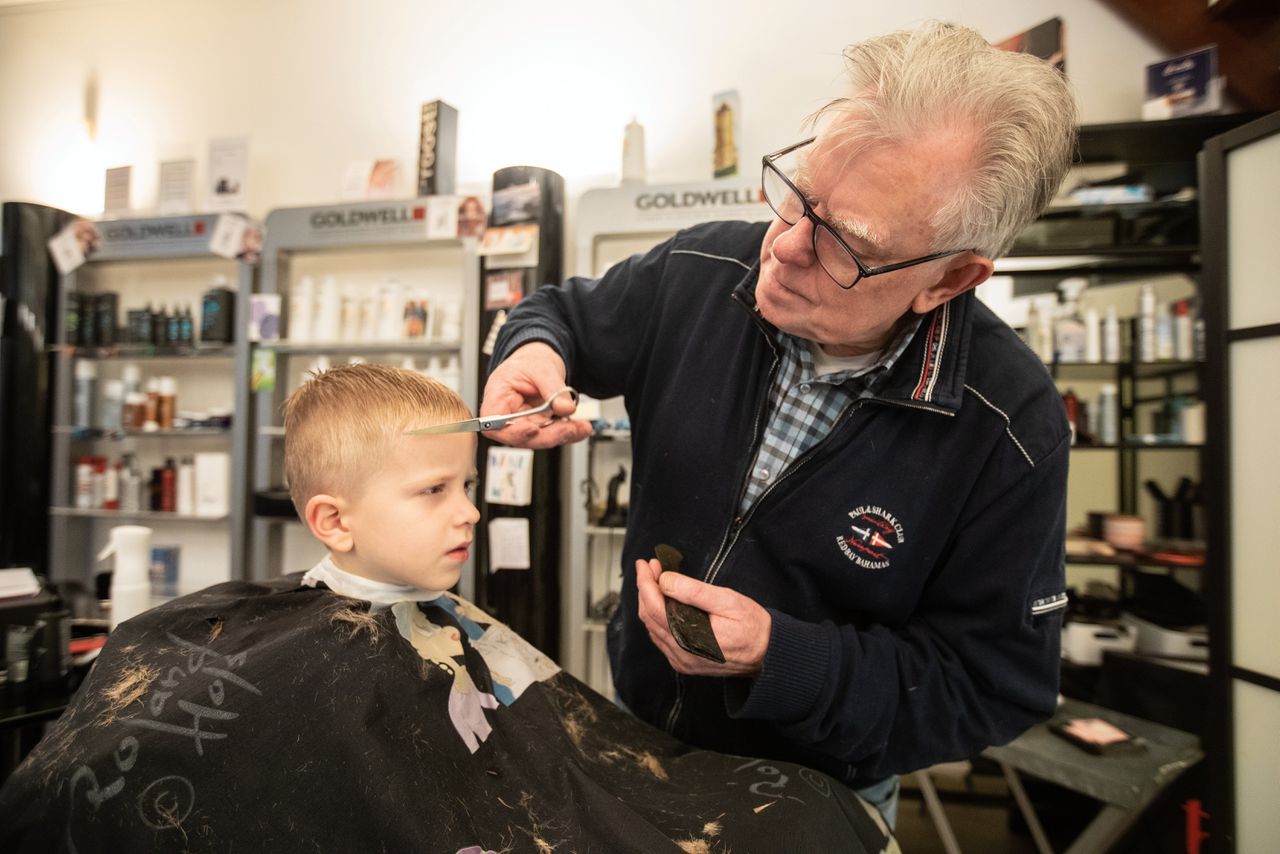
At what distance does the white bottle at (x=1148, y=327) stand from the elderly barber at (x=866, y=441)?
2.22 m

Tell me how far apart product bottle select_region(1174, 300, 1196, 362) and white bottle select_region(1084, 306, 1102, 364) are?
27cm

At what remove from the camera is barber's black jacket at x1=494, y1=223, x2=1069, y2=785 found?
3.28 feet

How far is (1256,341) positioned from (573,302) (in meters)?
1.80

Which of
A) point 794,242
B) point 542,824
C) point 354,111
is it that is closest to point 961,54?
point 794,242

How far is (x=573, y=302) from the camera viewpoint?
1397 mm

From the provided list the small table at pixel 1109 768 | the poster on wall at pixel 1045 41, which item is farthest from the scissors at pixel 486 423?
the poster on wall at pixel 1045 41

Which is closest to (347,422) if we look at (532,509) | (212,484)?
(532,509)

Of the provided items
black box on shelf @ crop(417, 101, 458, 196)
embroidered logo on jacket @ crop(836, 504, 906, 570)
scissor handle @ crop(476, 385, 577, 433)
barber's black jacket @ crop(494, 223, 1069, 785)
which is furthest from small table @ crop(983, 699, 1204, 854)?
black box on shelf @ crop(417, 101, 458, 196)

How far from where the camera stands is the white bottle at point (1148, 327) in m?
2.78

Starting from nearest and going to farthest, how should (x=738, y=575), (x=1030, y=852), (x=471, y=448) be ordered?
(x=738, y=575)
(x=471, y=448)
(x=1030, y=852)

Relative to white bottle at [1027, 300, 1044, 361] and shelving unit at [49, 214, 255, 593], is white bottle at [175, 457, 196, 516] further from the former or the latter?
white bottle at [1027, 300, 1044, 361]

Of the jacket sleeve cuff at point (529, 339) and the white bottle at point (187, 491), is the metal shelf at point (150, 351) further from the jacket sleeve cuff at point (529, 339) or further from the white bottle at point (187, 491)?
the jacket sleeve cuff at point (529, 339)

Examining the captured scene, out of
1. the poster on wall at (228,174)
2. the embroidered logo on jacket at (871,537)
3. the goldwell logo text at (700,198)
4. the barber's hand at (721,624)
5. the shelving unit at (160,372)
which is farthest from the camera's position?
the poster on wall at (228,174)

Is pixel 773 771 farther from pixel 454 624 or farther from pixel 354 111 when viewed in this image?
pixel 354 111
